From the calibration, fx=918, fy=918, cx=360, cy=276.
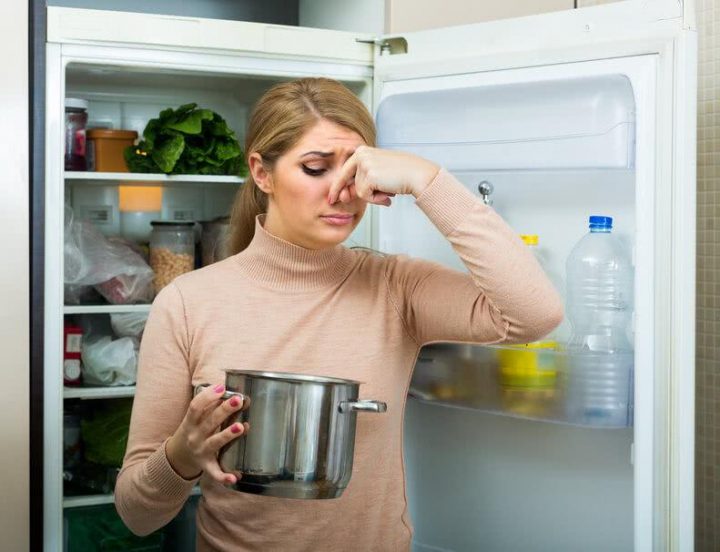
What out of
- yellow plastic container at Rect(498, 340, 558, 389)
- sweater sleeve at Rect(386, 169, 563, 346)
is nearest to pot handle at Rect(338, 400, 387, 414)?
sweater sleeve at Rect(386, 169, 563, 346)

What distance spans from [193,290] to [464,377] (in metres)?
0.56

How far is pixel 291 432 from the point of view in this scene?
1094 millimetres

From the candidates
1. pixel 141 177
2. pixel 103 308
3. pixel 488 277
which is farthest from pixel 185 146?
pixel 488 277

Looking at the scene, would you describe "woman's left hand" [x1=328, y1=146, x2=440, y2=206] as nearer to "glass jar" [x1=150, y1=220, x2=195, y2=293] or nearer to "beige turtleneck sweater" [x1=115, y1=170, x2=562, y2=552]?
"beige turtleneck sweater" [x1=115, y1=170, x2=562, y2=552]

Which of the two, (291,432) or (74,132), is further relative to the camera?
(74,132)

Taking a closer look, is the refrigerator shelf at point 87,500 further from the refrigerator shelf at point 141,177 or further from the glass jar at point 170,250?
the refrigerator shelf at point 141,177

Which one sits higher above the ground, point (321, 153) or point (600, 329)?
point (321, 153)

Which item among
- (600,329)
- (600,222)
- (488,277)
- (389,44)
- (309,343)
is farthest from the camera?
(389,44)

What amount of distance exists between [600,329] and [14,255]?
3.50 ft

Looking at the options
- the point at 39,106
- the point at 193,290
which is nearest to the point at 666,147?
the point at 193,290

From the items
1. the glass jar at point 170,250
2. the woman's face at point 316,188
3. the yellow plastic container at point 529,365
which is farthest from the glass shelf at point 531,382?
the glass jar at point 170,250

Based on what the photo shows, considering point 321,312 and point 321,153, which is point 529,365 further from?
point 321,153

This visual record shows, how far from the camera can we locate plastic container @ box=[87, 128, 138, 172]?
2.09 meters

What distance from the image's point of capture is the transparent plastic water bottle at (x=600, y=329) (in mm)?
1503
